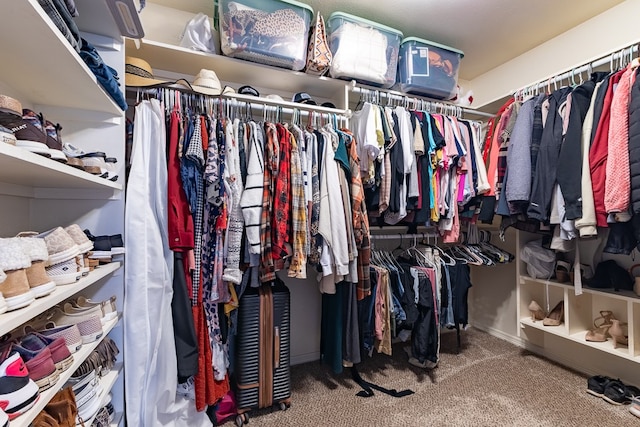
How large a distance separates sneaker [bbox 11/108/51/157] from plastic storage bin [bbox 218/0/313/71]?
106 centimetres

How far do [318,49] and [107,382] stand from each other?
5.99 ft

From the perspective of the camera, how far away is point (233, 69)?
1742 millimetres

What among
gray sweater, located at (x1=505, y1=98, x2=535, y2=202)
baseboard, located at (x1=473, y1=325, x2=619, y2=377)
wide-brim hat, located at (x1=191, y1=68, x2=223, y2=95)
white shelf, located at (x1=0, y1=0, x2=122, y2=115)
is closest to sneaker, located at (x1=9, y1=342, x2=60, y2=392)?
white shelf, located at (x1=0, y1=0, x2=122, y2=115)

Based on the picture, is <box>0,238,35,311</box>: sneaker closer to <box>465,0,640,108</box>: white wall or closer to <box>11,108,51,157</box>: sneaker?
<box>11,108,51,157</box>: sneaker

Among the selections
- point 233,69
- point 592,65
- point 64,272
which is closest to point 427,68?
point 592,65

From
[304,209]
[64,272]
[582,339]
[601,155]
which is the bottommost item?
[582,339]

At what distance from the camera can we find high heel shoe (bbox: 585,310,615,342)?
1774 millimetres

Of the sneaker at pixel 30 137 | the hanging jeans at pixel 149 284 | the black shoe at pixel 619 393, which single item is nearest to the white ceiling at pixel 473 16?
the hanging jeans at pixel 149 284

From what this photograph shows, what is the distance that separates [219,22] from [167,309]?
1.45m

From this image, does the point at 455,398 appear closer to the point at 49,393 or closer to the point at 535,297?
the point at 535,297

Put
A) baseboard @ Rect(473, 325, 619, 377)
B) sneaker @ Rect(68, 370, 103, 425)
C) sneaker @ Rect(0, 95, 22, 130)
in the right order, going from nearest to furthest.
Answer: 1. sneaker @ Rect(0, 95, 22, 130)
2. sneaker @ Rect(68, 370, 103, 425)
3. baseboard @ Rect(473, 325, 619, 377)

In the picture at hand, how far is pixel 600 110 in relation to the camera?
1.51 m

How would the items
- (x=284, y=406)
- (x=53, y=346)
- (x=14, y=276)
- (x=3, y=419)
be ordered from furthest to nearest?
(x=284, y=406) → (x=53, y=346) → (x=14, y=276) → (x=3, y=419)

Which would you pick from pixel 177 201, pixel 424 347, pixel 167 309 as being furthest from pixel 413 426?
pixel 177 201
